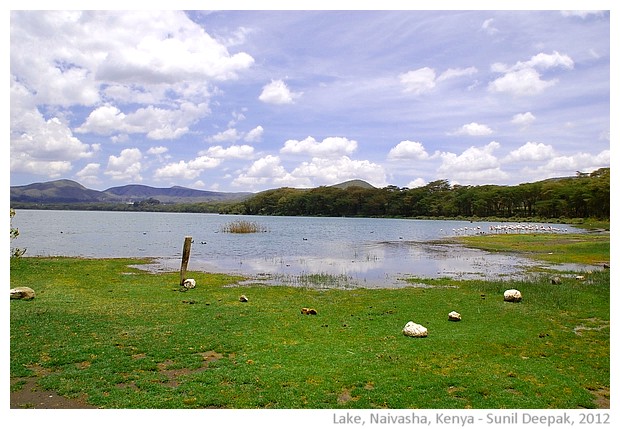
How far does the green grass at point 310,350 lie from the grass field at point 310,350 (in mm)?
41

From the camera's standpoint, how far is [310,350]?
11688mm

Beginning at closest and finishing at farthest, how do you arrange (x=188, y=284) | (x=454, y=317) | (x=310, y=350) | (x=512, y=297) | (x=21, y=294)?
(x=310, y=350)
(x=454, y=317)
(x=21, y=294)
(x=512, y=297)
(x=188, y=284)

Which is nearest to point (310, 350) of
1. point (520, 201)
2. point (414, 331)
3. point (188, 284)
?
point (414, 331)

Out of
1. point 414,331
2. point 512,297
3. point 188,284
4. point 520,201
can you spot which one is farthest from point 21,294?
point 520,201

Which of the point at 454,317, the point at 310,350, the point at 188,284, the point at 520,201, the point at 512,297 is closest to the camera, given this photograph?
the point at 310,350

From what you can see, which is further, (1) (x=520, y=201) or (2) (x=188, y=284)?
(1) (x=520, y=201)

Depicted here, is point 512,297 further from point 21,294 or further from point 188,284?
point 21,294

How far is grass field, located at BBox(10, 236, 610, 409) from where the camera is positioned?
28.7 ft

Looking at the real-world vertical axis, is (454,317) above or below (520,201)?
below

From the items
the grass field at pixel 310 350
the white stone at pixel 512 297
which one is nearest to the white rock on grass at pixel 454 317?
the grass field at pixel 310 350

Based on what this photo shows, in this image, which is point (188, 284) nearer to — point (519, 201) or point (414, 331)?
point (414, 331)

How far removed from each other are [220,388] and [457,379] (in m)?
5.20

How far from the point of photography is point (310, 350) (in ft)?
38.3

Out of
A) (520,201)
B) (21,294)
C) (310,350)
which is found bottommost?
(310,350)
